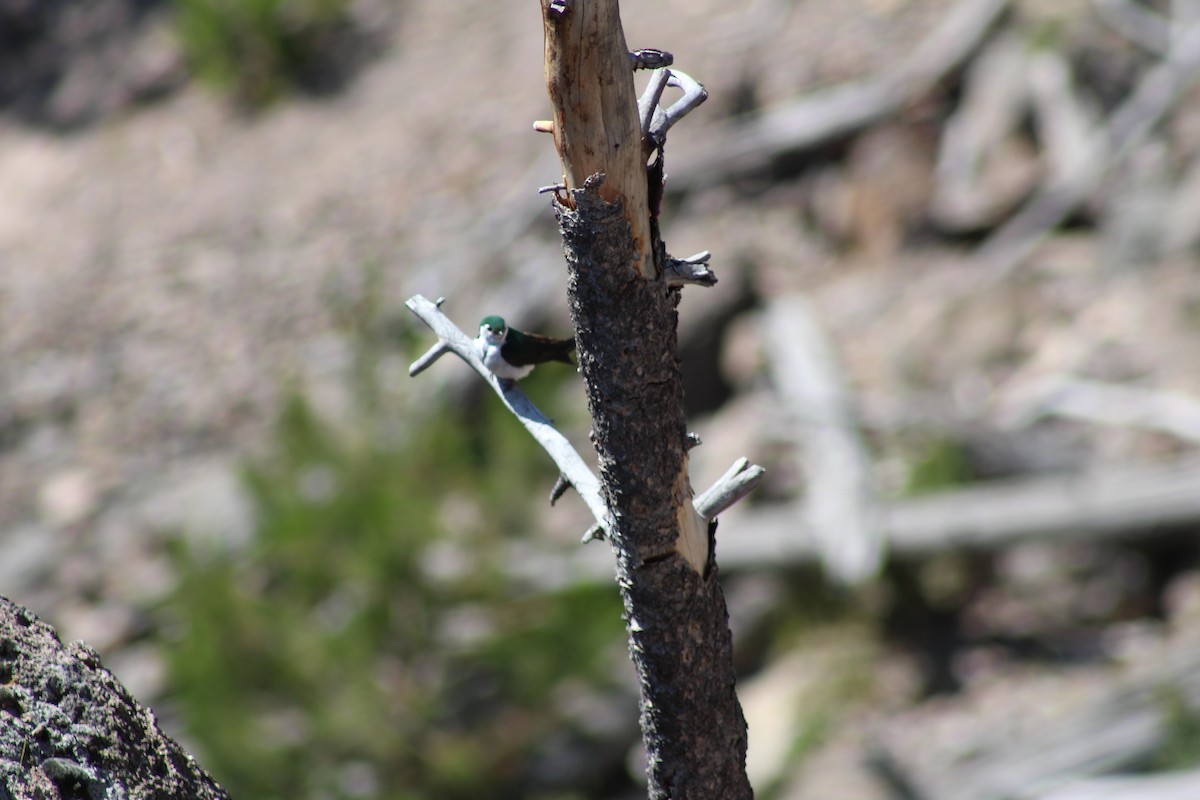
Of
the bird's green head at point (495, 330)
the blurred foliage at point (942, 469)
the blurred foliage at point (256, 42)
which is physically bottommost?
the bird's green head at point (495, 330)

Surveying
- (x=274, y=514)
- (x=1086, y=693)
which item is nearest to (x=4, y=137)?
(x=274, y=514)

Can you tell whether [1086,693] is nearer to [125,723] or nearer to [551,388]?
[551,388]

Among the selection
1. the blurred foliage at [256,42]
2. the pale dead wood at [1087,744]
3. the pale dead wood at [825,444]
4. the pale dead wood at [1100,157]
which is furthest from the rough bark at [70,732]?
the blurred foliage at [256,42]

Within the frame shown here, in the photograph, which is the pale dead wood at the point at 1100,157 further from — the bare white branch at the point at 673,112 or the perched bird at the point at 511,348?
the bare white branch at the point at 673,112

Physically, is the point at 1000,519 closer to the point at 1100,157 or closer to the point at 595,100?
the point at 1100,157

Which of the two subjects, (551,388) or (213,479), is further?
(213,479)

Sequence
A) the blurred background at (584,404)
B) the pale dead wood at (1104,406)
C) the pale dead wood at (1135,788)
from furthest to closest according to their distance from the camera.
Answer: the pale dead wood at (1104,406) → the blurred background at (584,404) → the pale dead wood at (1135,788)
